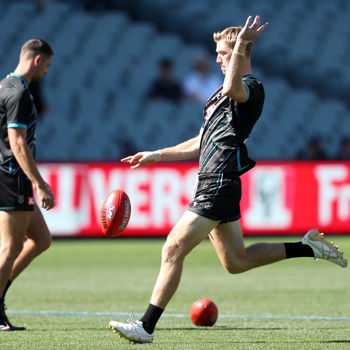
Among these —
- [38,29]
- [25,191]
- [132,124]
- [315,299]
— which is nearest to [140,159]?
[25,191]

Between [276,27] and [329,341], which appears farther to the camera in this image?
[276,27]

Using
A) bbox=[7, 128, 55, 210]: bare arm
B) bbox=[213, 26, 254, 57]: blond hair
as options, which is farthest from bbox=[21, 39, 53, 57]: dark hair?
bbox=[213, 26, 254, 57]: blond hair

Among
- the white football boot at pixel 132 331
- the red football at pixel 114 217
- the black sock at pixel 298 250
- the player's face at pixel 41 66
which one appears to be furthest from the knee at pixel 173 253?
the player's face at pixel 41 66

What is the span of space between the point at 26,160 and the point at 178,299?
11.3ft

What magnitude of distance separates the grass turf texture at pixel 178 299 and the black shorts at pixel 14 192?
3.29 feet

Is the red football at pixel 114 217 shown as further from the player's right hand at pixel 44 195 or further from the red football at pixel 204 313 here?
the red football at pixel 204 313

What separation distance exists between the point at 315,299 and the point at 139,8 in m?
→ 15.7

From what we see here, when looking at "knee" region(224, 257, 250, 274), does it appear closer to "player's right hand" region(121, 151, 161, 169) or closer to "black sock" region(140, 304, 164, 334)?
"black sock" region(140, 304, 164, 334)

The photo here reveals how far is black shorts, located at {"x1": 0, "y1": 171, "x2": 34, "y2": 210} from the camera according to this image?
22.9 ft

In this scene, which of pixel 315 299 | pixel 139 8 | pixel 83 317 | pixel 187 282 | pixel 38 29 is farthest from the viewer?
pixel 139 8

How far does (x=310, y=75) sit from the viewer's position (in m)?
23.8

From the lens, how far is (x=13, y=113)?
6828 millimetres

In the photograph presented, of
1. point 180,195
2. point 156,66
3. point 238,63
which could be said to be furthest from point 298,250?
point 156,66

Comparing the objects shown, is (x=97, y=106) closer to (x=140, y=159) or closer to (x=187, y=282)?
(x=187, y=282)
